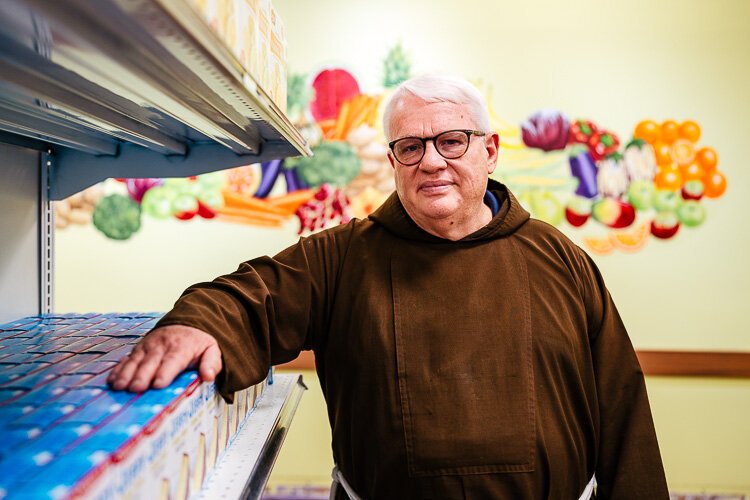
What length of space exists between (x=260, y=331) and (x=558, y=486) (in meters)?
0.87

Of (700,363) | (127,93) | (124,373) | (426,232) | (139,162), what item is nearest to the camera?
(124,373)

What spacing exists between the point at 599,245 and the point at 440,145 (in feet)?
5.43

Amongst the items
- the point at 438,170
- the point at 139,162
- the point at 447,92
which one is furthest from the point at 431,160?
the point at 139,162

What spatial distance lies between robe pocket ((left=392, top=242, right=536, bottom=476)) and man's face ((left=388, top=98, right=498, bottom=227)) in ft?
0.62

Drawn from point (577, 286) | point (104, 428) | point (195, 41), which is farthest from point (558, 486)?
point (195, 41)

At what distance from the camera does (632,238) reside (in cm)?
284

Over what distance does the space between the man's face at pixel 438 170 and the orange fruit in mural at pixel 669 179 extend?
1.68 meters

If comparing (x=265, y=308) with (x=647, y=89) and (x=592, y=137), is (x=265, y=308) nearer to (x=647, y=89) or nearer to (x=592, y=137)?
(x=592, y=137)

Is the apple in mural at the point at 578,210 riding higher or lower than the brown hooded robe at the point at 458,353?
higher

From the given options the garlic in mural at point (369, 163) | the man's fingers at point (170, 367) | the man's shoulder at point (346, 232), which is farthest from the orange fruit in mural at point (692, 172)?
the man's fingers at point (170, 367)

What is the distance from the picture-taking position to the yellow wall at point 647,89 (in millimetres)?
2799

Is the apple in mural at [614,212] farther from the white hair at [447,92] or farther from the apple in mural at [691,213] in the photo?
the white hair at [447,92]

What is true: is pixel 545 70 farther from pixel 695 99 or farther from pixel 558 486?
pixel 558 486

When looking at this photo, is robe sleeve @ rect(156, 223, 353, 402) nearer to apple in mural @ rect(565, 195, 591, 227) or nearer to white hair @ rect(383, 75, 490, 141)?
white hair @ rect(383, 75, 490, 141)
